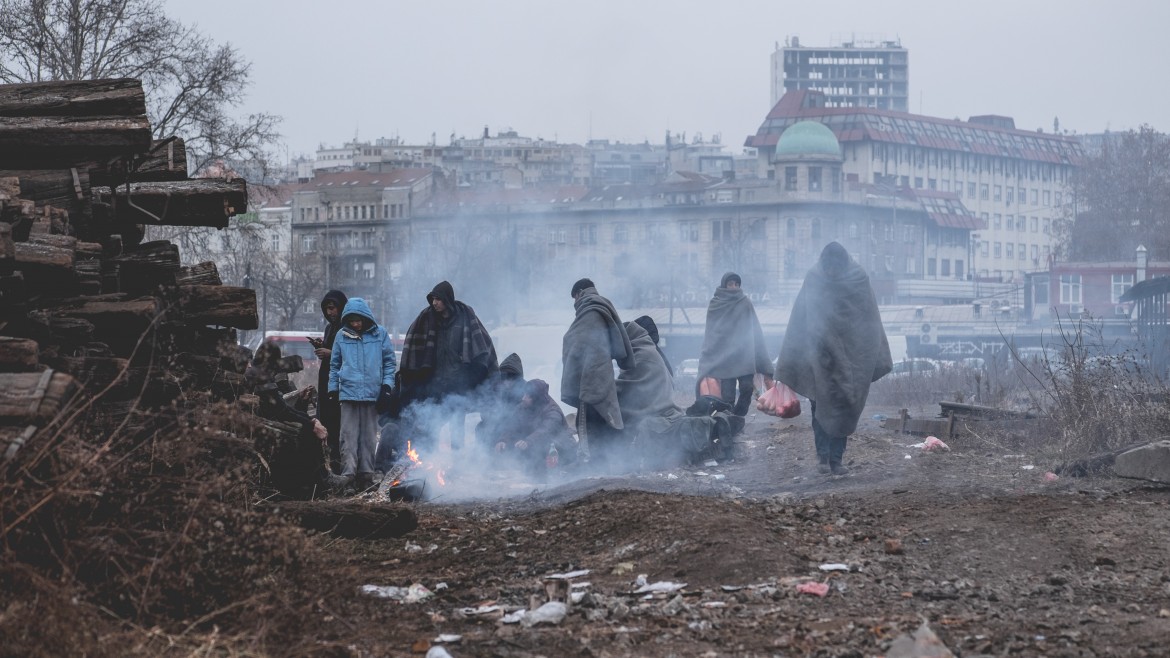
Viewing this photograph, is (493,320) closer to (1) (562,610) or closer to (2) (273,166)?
(2) (273,166)

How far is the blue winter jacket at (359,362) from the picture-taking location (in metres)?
11.6

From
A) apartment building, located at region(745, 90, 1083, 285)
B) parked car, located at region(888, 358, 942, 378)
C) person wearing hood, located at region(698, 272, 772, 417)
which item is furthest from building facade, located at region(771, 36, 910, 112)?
person wearing hood, located at region(698, 272, 772, 417)

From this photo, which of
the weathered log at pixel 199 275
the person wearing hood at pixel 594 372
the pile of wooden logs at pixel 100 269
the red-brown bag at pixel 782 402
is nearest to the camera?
the pile of wooden logs at pixel 100 269

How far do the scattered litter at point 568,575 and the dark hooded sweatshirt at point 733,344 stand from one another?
→ 813 cm

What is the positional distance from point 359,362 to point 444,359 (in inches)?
63.0

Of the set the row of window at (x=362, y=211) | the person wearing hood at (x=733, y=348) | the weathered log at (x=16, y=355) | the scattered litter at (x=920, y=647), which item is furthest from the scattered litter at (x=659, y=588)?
the row of window at (x=362, y=211)

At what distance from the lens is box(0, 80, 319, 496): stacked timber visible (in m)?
6.23

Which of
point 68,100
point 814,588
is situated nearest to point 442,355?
point 68,100

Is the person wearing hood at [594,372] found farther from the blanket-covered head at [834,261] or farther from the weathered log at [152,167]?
the weathered log at [152,167]

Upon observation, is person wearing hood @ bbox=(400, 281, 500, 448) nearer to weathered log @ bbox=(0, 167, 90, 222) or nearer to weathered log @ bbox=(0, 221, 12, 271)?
weathered log @ bbox=(0, 167, 90, 222)

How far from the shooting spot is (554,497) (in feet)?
36.2

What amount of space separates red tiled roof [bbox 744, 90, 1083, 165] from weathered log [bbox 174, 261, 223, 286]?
120066mm

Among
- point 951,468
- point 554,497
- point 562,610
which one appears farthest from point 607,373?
point 562,610

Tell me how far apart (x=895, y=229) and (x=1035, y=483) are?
104075 mm
